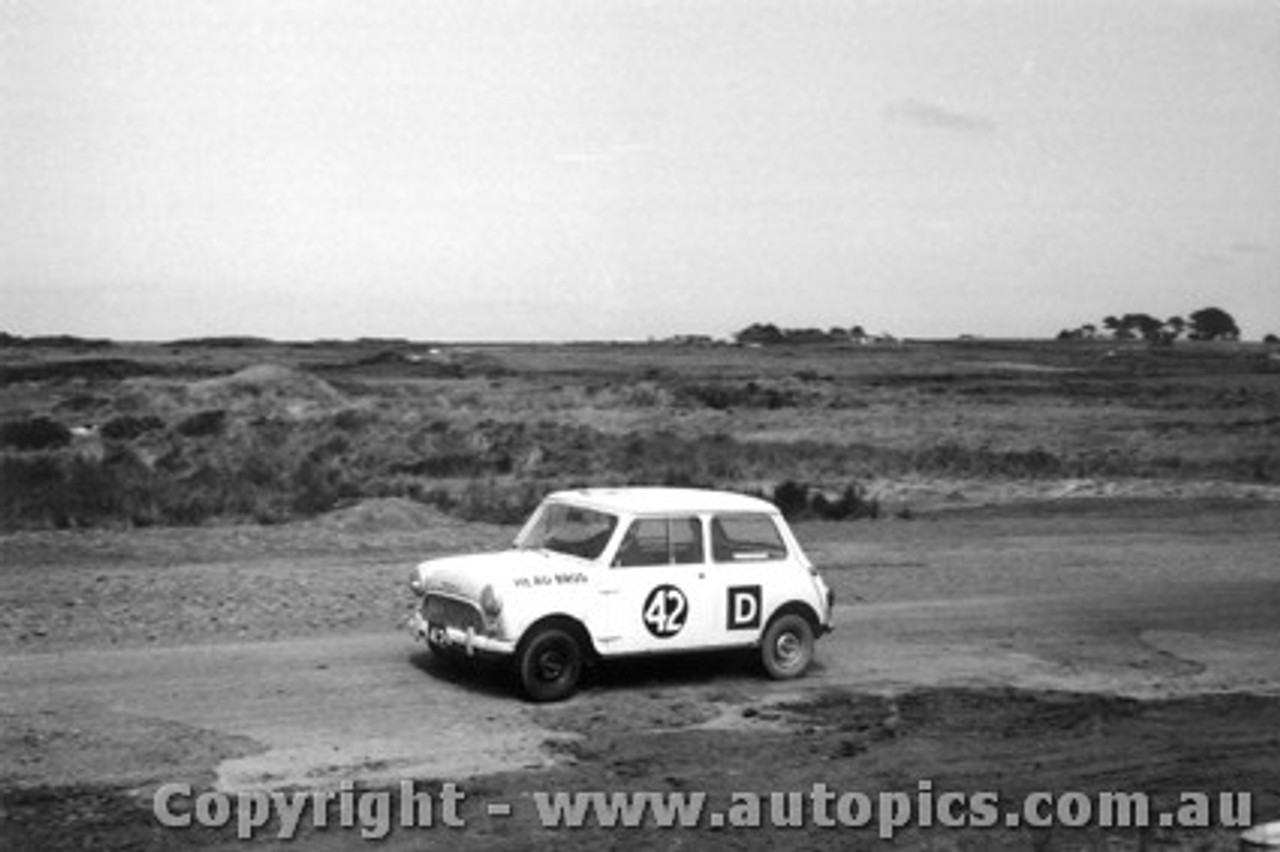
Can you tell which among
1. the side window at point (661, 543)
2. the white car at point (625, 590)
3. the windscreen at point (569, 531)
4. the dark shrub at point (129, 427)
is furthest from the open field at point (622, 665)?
the dark shrub at point (129, 427)

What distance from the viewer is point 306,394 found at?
56.7m

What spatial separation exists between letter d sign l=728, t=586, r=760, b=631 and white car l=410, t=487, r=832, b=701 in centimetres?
1

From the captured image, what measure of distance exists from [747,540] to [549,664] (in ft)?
7.61

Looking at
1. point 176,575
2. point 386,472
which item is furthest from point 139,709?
point 386,472

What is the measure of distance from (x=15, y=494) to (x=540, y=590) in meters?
16.8

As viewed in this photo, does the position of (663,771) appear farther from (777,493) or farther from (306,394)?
(306,394)

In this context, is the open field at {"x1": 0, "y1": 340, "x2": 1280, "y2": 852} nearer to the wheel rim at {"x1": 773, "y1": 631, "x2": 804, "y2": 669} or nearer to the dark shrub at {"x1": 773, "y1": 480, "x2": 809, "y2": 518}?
the dark shrub at {"x1": 773, "y1": 480, "x2": 809, "y2": 518}

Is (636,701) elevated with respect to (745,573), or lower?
lower

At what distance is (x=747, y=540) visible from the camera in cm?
1368

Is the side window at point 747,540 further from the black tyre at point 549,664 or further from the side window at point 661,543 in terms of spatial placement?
the black tyre at point 549,664

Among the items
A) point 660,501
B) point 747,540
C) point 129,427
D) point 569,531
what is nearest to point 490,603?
point 569,531

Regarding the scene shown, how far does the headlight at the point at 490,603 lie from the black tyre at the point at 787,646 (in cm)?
262

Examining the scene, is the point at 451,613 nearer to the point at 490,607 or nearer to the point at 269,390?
the point at 490,607

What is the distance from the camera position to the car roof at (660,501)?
13234 millimetres
